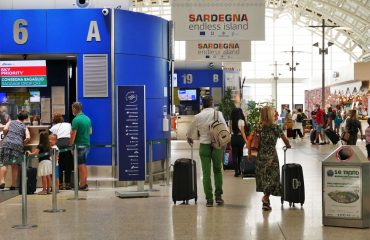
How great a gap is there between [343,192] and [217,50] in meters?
7.45

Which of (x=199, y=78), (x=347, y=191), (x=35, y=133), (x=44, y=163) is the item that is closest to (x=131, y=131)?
(x=44, y=163)

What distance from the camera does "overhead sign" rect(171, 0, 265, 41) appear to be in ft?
43.4

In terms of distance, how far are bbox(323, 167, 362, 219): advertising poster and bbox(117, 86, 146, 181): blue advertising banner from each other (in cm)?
395

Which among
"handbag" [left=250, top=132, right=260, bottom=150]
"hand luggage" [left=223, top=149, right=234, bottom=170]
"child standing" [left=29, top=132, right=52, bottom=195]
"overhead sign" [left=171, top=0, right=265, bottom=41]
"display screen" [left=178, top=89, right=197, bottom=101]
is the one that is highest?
"overhead sign" [left=171, top=0, right=265, bottom=41]

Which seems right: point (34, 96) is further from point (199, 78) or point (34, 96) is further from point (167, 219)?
point (199, 78)

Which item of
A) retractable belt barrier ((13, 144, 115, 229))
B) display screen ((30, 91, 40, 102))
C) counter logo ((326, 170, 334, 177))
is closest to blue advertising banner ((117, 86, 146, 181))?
retractable belt barrier ((13, 144, 115, 229))

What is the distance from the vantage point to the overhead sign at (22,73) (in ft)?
45.8

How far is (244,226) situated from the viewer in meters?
8.13

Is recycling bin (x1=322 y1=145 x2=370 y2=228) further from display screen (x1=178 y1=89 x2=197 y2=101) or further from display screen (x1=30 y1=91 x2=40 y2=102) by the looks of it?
display screen (x1=178 y1=89 x2=197 y2=101)

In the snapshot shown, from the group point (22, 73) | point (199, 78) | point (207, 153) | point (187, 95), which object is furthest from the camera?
point (187, 95)

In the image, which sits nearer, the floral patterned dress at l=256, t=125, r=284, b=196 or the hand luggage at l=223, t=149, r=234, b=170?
the floral patterned dress at l=256, t=125, r=284, b=196

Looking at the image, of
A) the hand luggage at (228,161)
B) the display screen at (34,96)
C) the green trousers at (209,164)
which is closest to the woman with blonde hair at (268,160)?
the green trousers at (209,164)

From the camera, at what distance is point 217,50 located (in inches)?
596

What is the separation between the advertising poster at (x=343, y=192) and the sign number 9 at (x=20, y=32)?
7.16m
